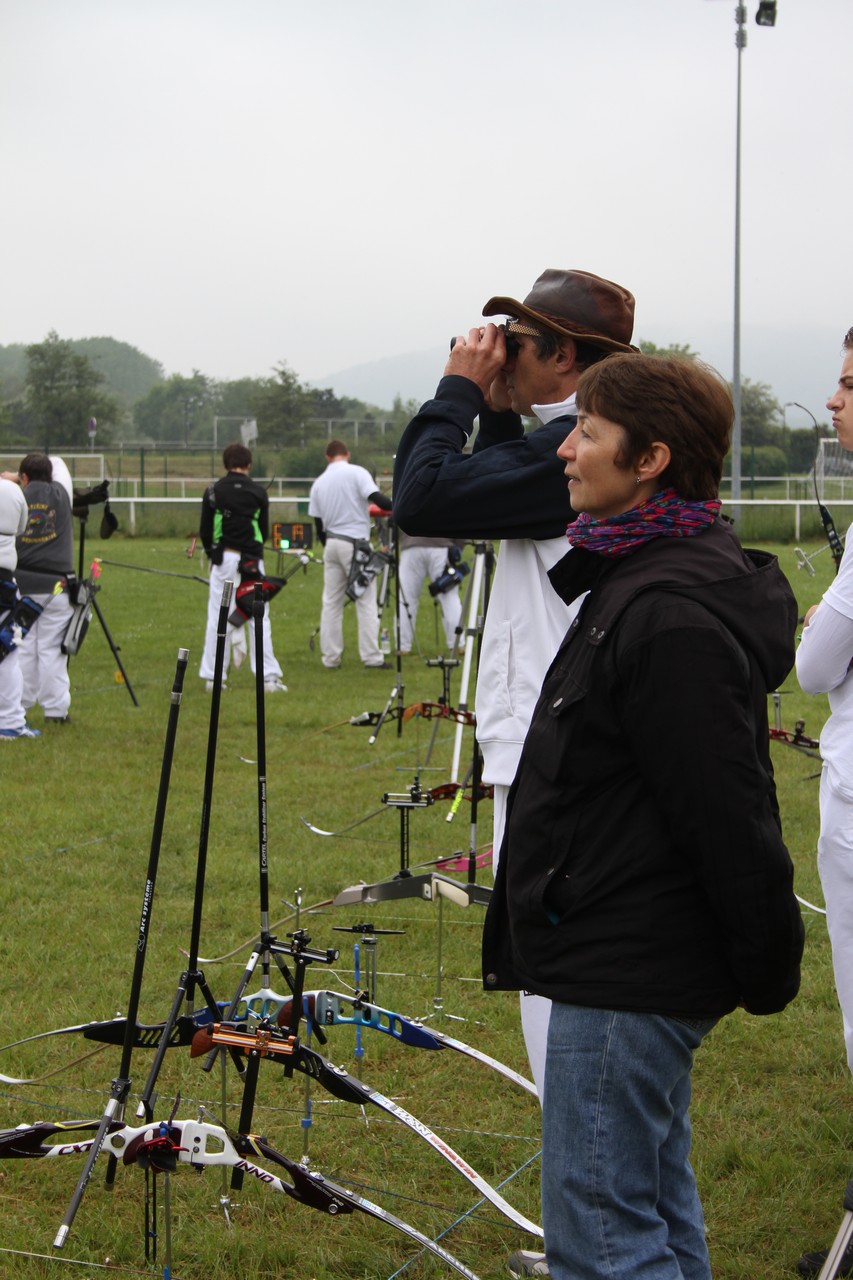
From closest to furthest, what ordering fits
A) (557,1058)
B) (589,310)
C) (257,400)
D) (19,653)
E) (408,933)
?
(557,1058) → (589,310) → (408,933) → (19,653) → (257,400)

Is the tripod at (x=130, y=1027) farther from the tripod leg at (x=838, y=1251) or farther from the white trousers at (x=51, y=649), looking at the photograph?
the white trousers at (x=51, y=649)

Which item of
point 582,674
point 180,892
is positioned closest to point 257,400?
point 180,892

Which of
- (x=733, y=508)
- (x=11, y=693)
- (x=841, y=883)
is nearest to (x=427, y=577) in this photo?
(x=11, y=693)

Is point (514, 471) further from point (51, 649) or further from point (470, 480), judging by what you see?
point (51, 649)

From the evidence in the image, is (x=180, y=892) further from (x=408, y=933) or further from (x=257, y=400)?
(x=257, y=400)

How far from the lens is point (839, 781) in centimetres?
299

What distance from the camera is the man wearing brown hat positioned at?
2.77m

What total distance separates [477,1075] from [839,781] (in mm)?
1927

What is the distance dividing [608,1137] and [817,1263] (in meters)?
1.57

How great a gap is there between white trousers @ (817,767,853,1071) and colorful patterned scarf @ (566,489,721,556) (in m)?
1.14

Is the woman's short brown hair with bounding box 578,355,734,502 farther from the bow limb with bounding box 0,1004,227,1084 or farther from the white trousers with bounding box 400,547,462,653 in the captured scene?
the white trousers with bounding box 400,547,462,653

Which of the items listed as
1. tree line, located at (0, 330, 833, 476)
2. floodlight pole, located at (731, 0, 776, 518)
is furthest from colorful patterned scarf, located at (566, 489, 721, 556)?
tree line, located at (0, 330, 833, 476)

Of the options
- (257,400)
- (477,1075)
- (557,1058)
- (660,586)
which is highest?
(257,400)

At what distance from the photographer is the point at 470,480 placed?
108 inches
